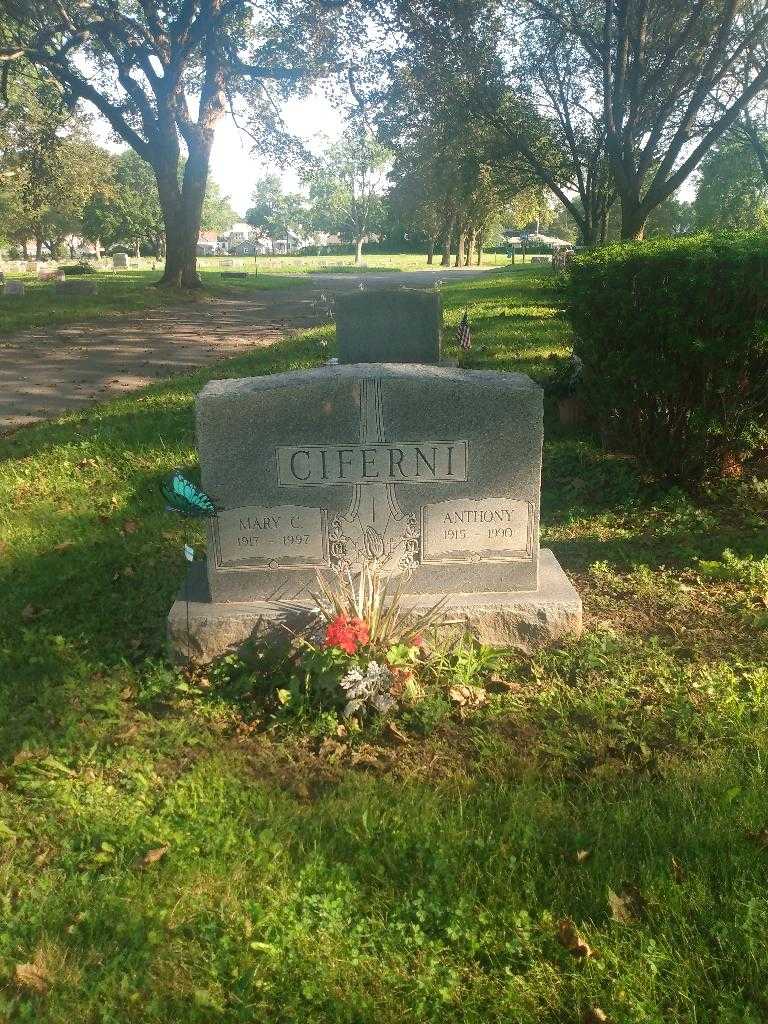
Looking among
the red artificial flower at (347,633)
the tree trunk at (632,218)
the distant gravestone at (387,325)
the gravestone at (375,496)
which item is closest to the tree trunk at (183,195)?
the tree trunk at (632,218)

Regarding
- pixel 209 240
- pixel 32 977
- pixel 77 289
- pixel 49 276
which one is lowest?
pixel 32 977

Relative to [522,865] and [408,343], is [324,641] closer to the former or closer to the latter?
[522,865]

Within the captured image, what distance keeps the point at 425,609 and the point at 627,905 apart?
1871 millimetres

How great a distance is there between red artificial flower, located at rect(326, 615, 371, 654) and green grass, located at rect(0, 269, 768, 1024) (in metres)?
0.41

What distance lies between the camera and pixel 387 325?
6.42 metres

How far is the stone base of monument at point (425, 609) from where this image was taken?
4113 mm

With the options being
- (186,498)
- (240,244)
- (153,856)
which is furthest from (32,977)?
(240,244)

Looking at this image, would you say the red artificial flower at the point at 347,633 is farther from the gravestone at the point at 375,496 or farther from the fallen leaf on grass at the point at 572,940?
the fallen leaf on grass at the point at 572,940

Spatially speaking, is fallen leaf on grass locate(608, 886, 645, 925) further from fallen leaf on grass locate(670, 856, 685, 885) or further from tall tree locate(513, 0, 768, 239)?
tall tree locate(513, 0, 768, 239)

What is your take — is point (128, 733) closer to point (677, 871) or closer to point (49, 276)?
point (677, 871)

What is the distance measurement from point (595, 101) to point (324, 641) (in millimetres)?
24162

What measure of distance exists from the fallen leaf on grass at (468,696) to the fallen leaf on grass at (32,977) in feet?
6.48

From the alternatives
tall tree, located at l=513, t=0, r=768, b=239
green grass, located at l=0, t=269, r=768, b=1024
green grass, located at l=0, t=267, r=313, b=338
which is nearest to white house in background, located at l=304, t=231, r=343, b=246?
green grass, located at l=0, t=267, r=313, b=338

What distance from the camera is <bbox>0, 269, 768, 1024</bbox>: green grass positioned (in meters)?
2.31
